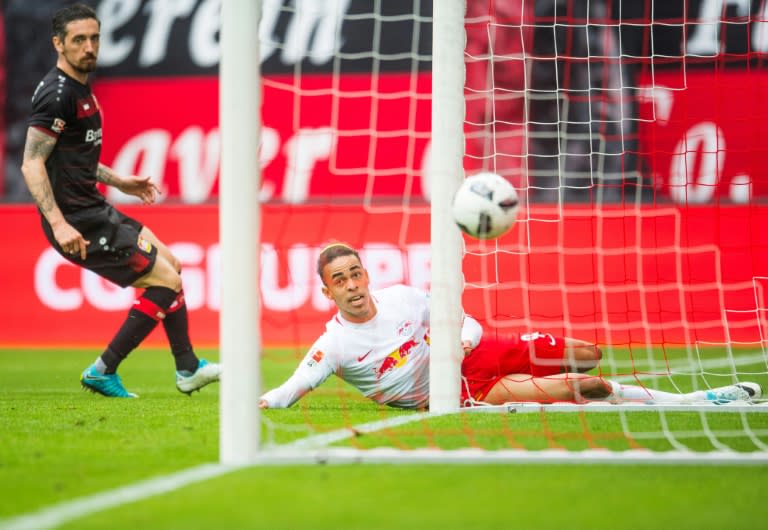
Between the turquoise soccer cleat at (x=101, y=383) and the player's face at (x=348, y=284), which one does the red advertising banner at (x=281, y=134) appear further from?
the player's face at (x=348, y=284)

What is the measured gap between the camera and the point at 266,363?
32.7 ft

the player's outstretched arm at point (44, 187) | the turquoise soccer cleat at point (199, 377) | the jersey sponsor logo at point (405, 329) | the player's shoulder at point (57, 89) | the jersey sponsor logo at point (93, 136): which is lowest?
the turquoise soccer cleat at point (199, 377)

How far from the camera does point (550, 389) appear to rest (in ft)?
18.9

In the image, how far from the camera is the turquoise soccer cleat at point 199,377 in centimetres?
634

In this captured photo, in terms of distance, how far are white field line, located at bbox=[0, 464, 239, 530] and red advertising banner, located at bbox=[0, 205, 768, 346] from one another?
623 centimetres

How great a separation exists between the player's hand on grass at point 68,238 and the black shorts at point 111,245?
0.56 ft

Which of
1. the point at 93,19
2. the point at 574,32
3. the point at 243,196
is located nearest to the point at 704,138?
the point at 574,32

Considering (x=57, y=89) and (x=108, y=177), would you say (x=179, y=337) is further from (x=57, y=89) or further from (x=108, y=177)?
(x=57, y=89)

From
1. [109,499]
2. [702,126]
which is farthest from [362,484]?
[702,126]

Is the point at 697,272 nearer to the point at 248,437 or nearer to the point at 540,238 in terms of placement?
the point at 540,238

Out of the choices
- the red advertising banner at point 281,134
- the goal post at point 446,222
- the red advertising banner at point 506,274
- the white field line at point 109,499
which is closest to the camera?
the white field line at point 109,499

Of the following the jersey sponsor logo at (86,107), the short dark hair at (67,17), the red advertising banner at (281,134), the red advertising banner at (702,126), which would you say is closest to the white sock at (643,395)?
the jersey sponsor logo at (86,107)

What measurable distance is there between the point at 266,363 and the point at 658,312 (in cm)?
340

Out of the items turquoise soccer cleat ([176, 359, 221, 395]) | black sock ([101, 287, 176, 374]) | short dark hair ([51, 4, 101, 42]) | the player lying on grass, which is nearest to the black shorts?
black sock ([101, 287, 176, 374])
